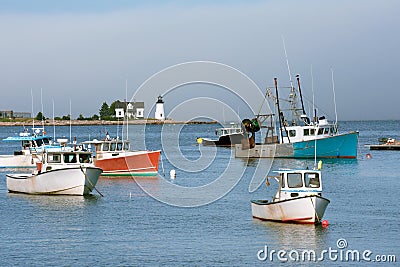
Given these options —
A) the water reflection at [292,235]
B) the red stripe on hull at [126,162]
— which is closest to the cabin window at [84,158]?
the red stripe on hull at [126,162]

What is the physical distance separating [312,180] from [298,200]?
4.11 ft

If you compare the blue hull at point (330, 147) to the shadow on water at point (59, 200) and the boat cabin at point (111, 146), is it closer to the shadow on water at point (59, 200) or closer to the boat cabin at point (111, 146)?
the boat cabin at point (111, 146)

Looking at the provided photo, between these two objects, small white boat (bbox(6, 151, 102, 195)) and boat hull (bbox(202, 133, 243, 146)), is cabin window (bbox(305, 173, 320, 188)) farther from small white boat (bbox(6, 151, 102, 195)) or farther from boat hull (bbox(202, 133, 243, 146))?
boat hull (bbox(202, 133, 243, 146))

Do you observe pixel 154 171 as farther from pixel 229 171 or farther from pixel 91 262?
pixel 91 262

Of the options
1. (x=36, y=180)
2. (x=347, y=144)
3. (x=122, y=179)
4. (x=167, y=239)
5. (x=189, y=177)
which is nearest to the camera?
(x=167, y=239)

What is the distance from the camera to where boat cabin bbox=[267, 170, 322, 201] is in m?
30.4

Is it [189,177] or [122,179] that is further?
[189,177]

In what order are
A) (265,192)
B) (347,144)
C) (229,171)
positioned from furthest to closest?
1. (347,144)
2. (229,171)
3. (265,192)

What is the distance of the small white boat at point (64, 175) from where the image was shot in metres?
41.5

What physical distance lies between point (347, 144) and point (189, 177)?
22012mm

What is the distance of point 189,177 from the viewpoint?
57.3m

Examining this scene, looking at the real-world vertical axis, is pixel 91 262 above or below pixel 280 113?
below

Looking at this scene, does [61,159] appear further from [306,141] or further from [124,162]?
[306,141]

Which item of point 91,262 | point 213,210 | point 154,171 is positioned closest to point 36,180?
point 213,210
